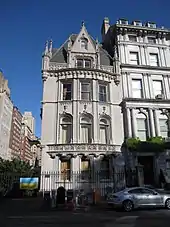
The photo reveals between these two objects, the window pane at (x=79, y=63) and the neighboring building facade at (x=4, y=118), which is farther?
the neighboring building facade at (x=4, y=118)

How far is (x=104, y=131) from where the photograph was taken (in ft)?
76.6

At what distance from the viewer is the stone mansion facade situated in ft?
69.7

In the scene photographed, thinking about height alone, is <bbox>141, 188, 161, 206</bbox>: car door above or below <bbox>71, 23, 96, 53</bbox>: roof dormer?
below

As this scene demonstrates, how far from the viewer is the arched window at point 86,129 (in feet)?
72.6

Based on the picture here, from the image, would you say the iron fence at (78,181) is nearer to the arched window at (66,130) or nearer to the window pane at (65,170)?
the window pane at (65,170)

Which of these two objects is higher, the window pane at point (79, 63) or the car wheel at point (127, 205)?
the window pane at point (79, 63)

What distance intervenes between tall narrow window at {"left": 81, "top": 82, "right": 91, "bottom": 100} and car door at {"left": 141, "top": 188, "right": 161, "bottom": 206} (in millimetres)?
12670

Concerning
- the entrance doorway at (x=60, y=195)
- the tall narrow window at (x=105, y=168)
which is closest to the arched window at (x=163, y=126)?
the tall narrow window at (x=105, y=168)

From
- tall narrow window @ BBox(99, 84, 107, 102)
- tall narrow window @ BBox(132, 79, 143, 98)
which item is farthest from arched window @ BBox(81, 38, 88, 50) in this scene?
tall narrow window @ BBox(132, 79, 143, 98)

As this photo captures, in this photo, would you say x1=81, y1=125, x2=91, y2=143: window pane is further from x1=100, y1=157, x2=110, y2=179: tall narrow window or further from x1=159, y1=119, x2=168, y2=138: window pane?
x1=159, y1=119, x2=168, y2=138: window pane

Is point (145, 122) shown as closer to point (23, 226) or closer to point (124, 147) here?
point (124, 147)

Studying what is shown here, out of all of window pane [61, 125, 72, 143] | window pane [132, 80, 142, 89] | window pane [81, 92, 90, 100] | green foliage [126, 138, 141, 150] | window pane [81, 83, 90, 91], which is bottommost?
green foliage [126, 138, 141, 150]

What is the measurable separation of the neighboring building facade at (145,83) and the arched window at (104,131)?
2152mm

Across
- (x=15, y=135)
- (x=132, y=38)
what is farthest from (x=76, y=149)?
(x=15, y=135)
